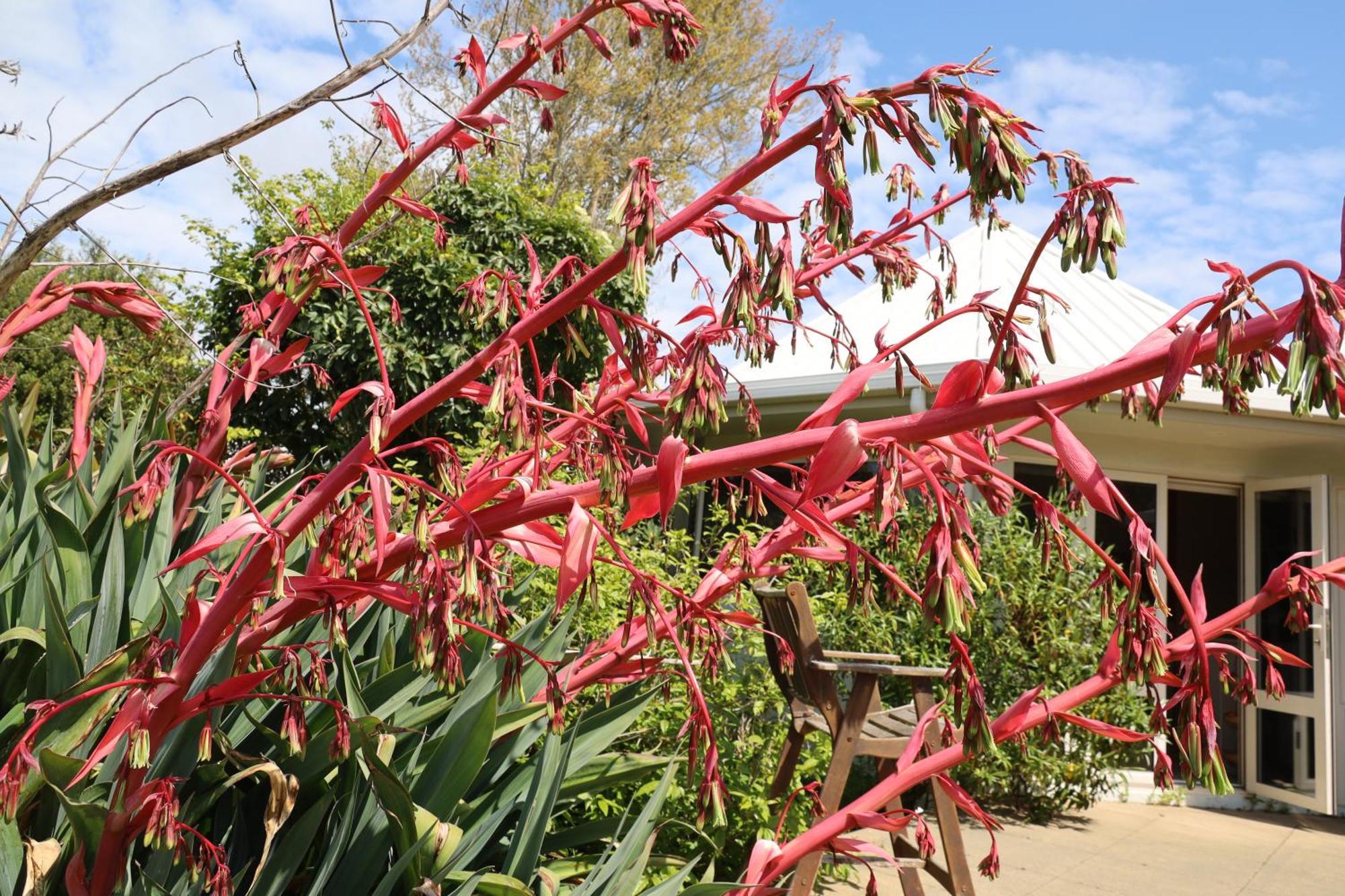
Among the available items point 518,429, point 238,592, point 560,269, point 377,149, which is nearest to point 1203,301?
point 518,429

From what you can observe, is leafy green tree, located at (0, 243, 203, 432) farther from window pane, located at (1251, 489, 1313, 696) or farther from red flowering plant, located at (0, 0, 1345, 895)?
window pane, located at (1251, 489, 1313, 696)

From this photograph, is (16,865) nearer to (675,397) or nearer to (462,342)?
(675,397)

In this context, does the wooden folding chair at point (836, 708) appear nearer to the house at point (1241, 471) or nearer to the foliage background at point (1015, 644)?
the foliage background at point (1015, 644)

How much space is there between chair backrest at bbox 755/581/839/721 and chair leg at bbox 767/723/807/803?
0.26 meters

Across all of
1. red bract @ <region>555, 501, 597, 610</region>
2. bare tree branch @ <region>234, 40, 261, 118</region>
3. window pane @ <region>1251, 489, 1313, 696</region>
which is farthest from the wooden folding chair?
window pane @ <region>1251, 489, 1313, 696</region>

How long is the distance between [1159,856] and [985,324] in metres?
3.94

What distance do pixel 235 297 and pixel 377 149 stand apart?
8442 mm

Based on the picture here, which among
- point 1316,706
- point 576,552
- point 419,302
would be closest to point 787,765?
point 576,552

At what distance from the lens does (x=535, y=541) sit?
1.39 meters

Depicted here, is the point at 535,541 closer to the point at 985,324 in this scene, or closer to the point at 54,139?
the point at 54,139

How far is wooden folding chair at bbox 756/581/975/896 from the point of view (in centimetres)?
394

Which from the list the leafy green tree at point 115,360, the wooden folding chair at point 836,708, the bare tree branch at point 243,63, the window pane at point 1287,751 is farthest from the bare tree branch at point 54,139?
the window pane at point 1287,751

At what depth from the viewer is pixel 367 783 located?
6.20ft

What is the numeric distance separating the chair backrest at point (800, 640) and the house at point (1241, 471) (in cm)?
345
